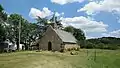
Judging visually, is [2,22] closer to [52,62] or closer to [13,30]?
[13,30]

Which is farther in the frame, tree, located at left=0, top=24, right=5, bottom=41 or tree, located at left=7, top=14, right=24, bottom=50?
tree, located at left=7, top=14, right=24, bottom=50

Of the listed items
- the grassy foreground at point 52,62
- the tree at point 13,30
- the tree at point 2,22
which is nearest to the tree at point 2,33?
the tree at point 2,22

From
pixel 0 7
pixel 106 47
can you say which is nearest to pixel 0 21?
pixel 0 7

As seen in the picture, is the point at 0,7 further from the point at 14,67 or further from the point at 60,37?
the point at 14,67

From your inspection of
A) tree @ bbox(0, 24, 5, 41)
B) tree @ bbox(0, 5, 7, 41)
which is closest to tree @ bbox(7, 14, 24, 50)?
tree @ bbox(0, 24, 5, 41)

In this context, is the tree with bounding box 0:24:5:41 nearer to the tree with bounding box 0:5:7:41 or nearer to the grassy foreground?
the tree with bounding box 0:5:7:41

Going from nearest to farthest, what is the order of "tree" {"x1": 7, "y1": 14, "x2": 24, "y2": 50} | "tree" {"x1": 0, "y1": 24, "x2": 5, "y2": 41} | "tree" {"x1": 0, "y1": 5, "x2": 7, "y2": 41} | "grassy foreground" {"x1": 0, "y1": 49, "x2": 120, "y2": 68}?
"grassy foreground" {"x1": 0, "y1": 49, "x2": 120, "y2": 68}
"tree" {"x1": 0, "y1": 5, "x2": 7, "y2": 41}
"tree" {"x1": 0, "y1": 24, "x2": 5, "y2": 41}
"tree" {"x1": 7, "y1": 14, "x2": 24, "y2": 50}

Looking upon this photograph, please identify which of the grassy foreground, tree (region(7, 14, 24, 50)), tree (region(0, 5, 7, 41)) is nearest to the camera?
the grassy foreground

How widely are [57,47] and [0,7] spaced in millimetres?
19663

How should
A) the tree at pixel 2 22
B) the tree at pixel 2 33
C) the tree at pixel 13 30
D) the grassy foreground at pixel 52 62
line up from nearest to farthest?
the grassy foreground at pixel 52 62
the tree at pixel 2 22
the tree at pixel 2 33
the tree at pixel 13 30

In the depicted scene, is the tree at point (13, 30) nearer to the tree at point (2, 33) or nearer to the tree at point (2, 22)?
the tree at point (2, 33)

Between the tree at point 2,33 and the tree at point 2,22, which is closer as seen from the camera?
the tree at point 2,22

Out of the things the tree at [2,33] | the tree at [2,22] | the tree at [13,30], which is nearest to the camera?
the tree at [2,22]

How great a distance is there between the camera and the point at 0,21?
227ft
